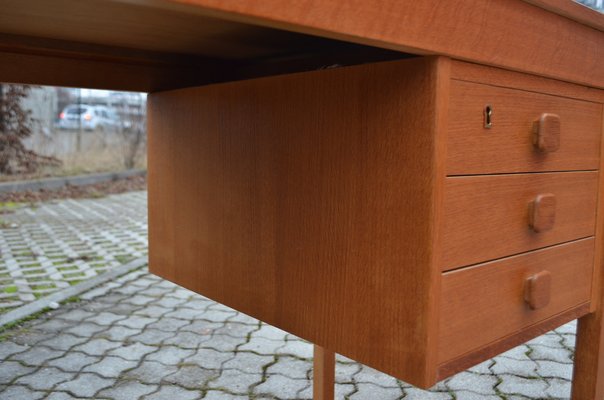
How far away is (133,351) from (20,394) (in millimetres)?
475

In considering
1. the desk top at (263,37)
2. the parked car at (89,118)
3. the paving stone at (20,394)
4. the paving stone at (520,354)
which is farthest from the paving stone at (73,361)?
the parked car at (89,118)

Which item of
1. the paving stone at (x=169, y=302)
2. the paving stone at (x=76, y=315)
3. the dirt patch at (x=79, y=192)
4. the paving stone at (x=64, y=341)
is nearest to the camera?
the paving stone at (x=64, y=341)

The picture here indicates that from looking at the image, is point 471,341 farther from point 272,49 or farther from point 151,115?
point 151,115

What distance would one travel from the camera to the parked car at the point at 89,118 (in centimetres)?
952

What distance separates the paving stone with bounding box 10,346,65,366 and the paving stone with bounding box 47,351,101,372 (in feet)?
0.12

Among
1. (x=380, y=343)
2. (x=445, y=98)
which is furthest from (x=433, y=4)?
(x=380, y=343)

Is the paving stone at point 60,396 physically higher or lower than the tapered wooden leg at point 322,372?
lower

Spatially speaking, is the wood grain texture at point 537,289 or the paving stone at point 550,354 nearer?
the wood grain texture at point 537,289

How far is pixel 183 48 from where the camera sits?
1108 mm

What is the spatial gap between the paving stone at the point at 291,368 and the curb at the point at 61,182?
559 cm

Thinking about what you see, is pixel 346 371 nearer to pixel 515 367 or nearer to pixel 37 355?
pixel 515 367

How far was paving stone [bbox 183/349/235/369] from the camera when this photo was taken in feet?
7.16

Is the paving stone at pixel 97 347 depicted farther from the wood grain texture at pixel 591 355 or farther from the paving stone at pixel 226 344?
the wood grain texture at pixel 591 355

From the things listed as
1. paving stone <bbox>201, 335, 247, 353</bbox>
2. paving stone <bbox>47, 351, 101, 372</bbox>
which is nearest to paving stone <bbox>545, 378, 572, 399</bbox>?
paving stone <bbox>201, 335, 247, 353</bbox>
